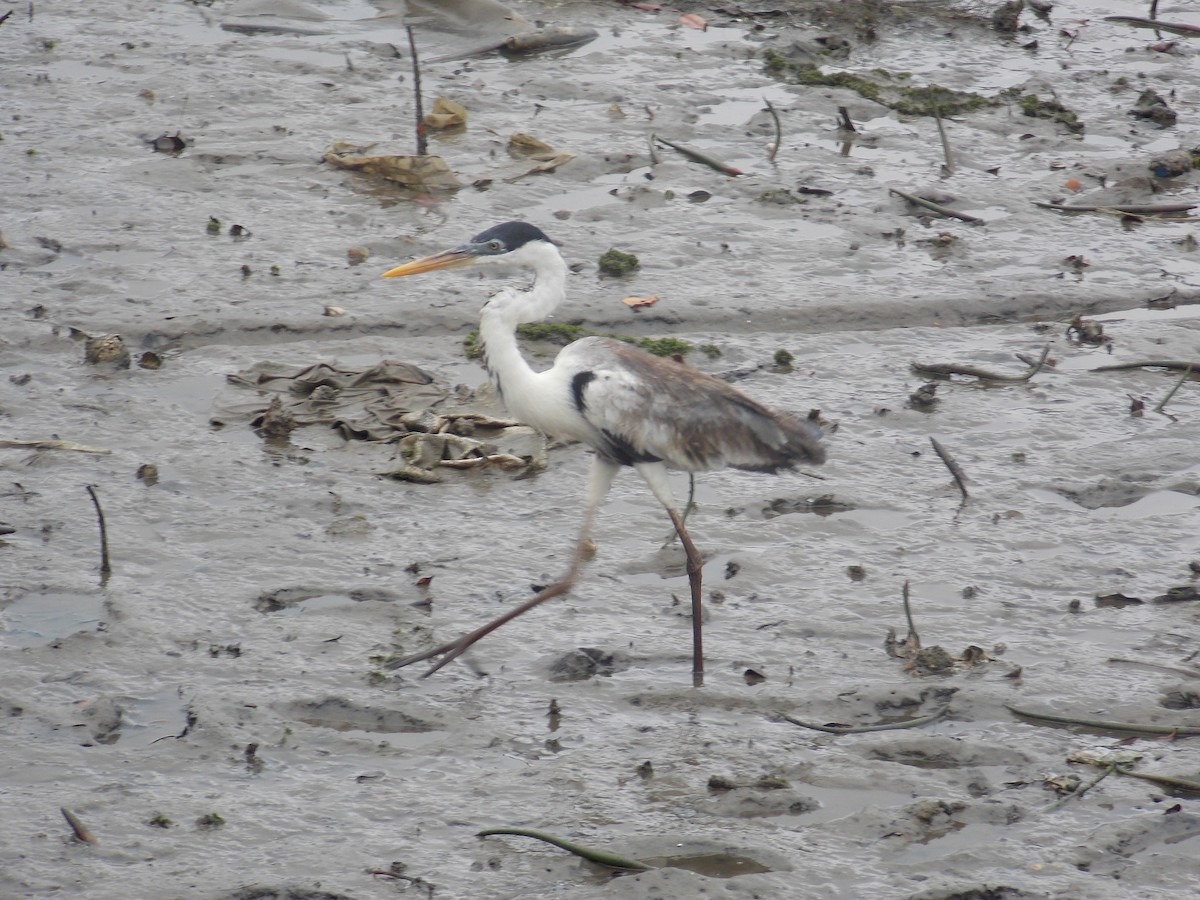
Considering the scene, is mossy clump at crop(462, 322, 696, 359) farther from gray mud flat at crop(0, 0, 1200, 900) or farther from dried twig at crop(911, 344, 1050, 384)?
dried twig at crop(911, 344, 1050, 384)

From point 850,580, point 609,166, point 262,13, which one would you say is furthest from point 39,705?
point 262,13

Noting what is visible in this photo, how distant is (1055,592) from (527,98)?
6325 mm

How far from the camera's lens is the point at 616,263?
28.4 feet

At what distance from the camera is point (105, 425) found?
7.04 m

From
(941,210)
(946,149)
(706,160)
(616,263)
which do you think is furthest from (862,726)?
(946,149)

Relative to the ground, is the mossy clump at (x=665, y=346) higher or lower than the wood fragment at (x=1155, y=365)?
lower

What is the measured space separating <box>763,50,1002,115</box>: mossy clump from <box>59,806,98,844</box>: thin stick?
8260 millimetres

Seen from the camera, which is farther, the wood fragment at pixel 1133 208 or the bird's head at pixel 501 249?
the wood fragment at pixel 1133 208

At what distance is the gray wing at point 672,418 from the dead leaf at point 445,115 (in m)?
4.69

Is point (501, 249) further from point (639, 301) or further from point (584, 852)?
point (584, 852)

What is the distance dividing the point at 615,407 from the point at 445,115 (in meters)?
5.14

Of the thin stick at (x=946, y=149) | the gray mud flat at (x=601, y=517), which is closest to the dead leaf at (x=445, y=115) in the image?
the gray mud flat at (x=601, y=517)

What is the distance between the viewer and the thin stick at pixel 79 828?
14.6 feet

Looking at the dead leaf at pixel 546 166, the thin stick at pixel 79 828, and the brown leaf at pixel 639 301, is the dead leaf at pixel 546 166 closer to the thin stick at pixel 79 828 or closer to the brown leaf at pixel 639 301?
the brown leaf at pixel 639 301
